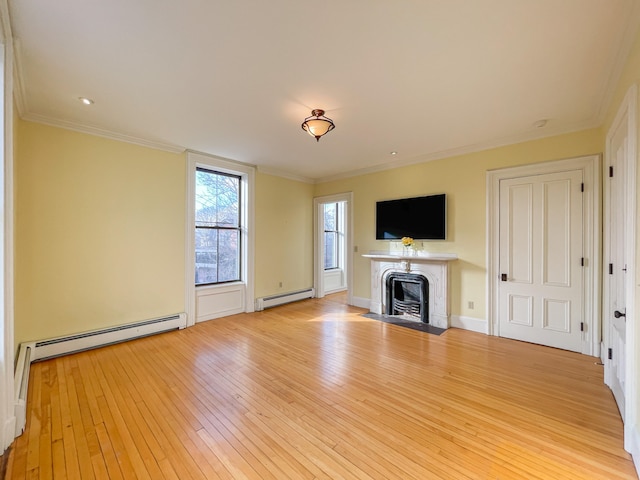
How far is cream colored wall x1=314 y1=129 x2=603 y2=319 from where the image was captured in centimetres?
343

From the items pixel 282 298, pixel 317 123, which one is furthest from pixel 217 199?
pixel 317 123

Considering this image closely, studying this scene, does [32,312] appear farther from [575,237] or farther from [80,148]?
[575,237]

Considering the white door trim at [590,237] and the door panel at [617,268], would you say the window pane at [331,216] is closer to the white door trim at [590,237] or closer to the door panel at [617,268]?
the white door trim at [590,237]

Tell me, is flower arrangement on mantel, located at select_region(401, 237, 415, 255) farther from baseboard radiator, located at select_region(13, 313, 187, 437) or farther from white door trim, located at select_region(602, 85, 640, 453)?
baseboard radiator, located at select_region(13, 313, 187, 437)

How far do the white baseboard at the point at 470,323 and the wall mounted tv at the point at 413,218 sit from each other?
4.09 ft

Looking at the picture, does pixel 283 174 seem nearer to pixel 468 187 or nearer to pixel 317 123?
pixel 317 123

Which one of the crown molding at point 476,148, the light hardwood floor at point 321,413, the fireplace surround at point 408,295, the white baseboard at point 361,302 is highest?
the crown molding at point 476,148

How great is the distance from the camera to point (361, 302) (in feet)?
18.0

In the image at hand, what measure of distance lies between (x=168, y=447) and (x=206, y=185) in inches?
149

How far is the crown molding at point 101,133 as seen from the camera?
3.07 metres

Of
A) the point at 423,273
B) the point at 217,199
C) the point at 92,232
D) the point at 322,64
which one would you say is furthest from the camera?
the point at 217,199

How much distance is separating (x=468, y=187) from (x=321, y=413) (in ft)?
11.8

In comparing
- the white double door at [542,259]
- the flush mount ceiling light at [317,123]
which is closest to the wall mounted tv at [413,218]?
the white double door at [542,259]

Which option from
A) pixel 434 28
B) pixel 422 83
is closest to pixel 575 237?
pixel 422 83
